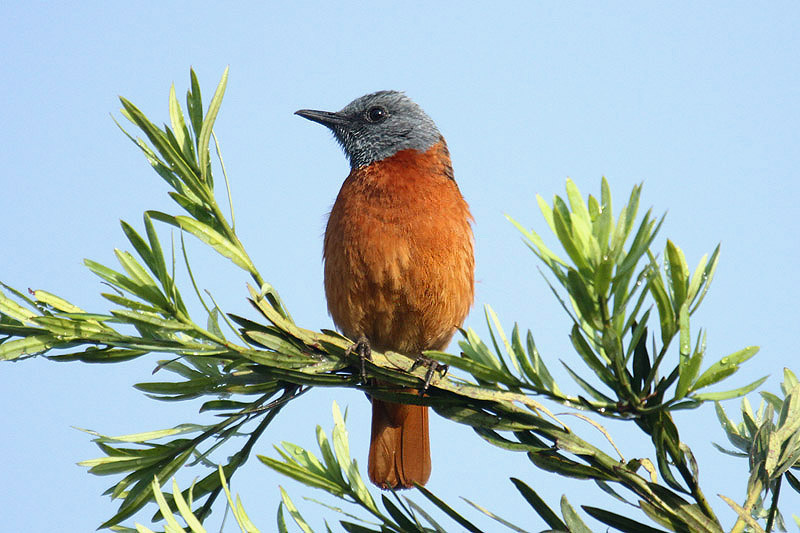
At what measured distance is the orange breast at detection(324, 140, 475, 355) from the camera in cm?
408

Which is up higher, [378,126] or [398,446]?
[378,126]

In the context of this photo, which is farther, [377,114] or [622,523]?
[377,114]

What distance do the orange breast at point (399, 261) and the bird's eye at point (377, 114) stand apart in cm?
112

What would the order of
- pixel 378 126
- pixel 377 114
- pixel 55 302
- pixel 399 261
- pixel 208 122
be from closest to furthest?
pixel 55 302 < pixel 208 122 < pixel 399 261 < pixel 378 126 < pixel 377 114

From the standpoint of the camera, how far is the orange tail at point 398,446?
13.0 feet

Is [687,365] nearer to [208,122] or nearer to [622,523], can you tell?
[622,523]

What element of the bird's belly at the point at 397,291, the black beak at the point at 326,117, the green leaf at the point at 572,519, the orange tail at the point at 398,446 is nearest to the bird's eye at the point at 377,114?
the black beak at the point at 326,117

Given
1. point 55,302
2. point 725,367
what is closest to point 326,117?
point 55,302

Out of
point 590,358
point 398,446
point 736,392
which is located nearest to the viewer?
point 736,392

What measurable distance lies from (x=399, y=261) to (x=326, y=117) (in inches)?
80.1

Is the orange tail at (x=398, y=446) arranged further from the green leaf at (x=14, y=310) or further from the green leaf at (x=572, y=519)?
the green leaf at (x=14, y=310)

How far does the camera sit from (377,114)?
5.59 metres

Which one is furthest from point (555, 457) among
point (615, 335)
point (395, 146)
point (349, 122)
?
point (349, 122)

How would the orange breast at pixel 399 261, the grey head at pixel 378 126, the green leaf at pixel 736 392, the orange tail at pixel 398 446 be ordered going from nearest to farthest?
the green leaf at pixel 736 392
the orange tail at pixel 398 446
the orange breast at pixel 399 261
the grey head at pixel 378 126
